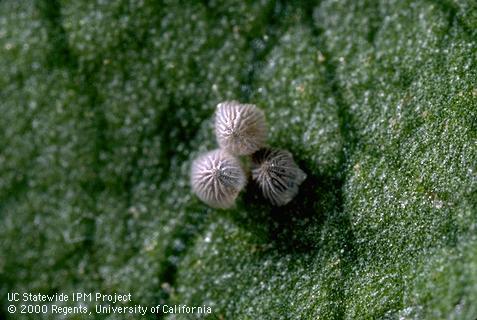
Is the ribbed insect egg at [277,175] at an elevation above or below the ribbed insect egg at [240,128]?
below

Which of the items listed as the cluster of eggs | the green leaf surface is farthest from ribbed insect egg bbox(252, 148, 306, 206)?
the green leaf surface

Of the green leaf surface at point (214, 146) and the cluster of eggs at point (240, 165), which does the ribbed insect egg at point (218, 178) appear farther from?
the green leaf surface at point (214, 146)

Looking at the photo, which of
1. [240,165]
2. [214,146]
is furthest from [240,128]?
[214,146]

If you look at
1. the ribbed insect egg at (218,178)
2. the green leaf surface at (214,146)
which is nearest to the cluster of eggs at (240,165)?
the ribbed insect egg at (218,178)

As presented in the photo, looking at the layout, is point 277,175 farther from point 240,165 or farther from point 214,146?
point 214,146

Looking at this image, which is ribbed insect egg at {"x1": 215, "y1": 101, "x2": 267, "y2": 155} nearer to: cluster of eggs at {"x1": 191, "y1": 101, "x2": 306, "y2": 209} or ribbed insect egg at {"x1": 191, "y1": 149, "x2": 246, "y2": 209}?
cluster of eggs at {"x1": 191, "y1": 101, "x2": 306, "y2": 209}

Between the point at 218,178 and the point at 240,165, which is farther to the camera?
the point at 240,165

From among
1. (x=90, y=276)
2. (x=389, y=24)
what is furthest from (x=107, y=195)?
(x=389, y=24)

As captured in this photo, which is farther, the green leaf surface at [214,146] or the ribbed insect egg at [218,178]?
the ribbed insect egg at [218,178]

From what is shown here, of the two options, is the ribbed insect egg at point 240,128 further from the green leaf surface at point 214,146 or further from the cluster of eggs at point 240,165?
the green leaf surface at point 214,146
